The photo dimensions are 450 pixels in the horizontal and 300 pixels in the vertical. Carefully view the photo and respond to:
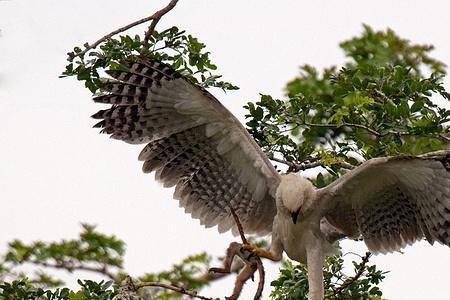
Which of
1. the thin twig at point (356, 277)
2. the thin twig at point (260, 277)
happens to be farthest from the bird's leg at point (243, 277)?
the thin twig at point (356, 277)

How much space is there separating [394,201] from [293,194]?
81cm

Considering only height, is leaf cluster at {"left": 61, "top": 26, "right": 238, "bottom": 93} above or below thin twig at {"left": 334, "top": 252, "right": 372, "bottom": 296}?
above

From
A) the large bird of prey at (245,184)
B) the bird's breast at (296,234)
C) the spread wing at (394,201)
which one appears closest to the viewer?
the spread wing at (394,201)

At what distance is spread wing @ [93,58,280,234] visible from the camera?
6.52 metres

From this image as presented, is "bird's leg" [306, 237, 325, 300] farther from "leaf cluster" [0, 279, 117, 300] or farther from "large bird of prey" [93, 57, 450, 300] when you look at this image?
"leaf cluster" [0, 279, 117, 300]

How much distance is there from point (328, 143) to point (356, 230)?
71cm

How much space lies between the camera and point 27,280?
6000 mm

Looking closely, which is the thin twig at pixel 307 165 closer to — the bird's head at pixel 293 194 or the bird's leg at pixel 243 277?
the bird's head at pixel 293 194

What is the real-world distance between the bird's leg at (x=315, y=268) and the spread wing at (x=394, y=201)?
292mm

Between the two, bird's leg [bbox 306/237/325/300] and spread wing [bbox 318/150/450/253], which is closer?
spread wing [bbox 318/150/450/253]

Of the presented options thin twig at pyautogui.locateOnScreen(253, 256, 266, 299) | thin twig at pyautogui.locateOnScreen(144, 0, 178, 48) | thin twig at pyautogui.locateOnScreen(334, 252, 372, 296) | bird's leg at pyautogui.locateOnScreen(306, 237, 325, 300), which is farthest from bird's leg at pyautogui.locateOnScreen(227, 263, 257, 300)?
thin twig at pyautogui.locateOnScreen(144, 0, 178, 48)

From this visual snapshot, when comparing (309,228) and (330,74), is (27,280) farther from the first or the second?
(330,74)

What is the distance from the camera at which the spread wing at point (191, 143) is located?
6518 millimetres

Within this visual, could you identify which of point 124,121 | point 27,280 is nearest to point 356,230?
point 124,121
